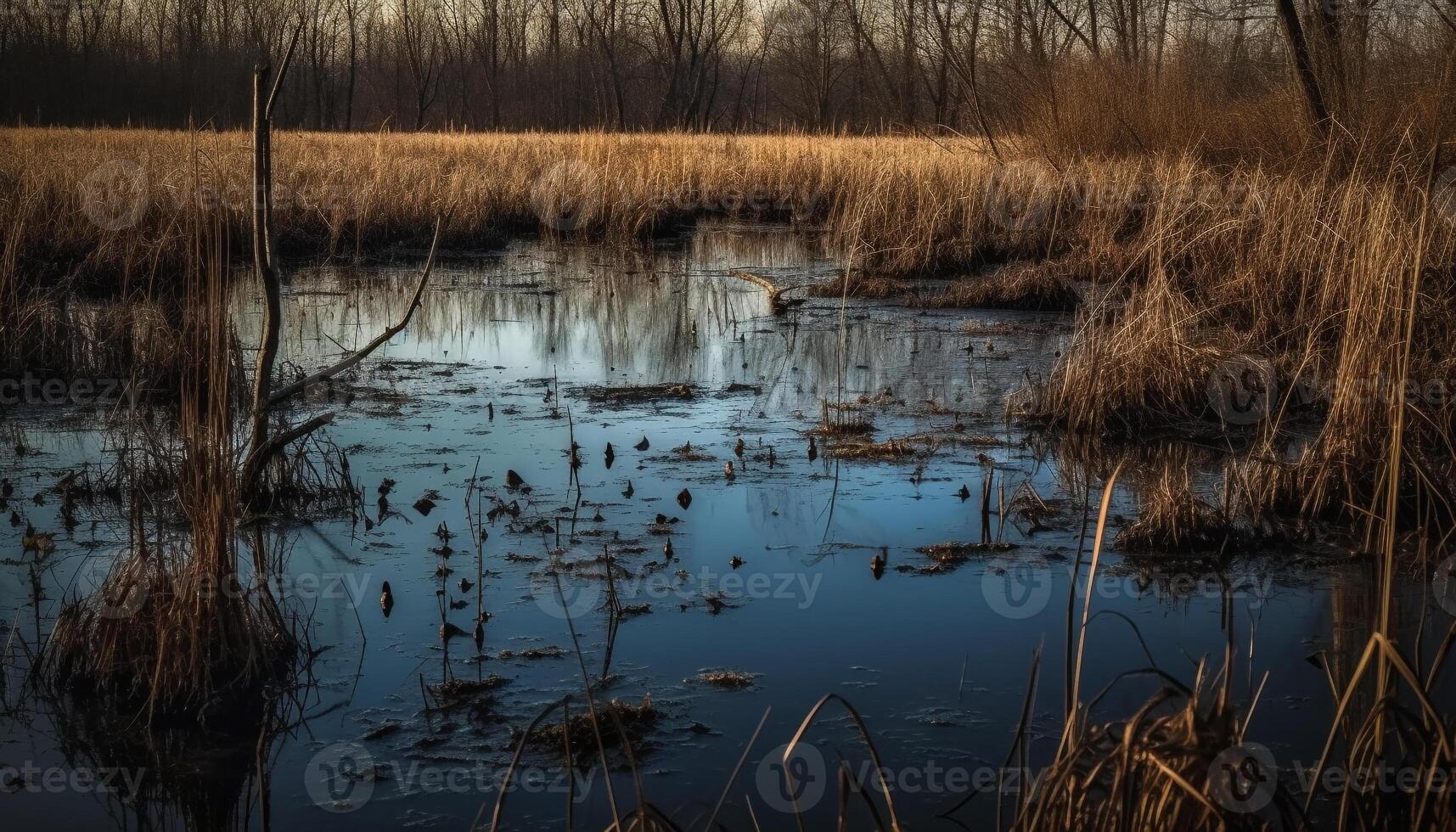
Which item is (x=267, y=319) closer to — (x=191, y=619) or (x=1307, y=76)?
(x=191, y=619)

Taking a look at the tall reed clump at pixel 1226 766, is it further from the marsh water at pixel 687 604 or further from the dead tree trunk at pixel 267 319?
the dead tree trunk at pixel 267 319

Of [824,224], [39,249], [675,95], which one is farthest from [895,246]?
[675,95]

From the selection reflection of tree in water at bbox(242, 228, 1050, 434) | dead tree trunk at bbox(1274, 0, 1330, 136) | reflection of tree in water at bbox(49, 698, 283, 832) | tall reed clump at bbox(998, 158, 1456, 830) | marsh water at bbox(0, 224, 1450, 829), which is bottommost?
reflection of tree in water at bbox(49, 698, 283, 832)

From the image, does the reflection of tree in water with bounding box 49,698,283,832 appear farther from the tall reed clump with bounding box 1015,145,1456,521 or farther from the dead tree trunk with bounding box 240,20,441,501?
the tall reed clump with bounding box 1015,145,1456,521

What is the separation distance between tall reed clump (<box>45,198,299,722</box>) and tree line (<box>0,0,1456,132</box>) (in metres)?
7.51

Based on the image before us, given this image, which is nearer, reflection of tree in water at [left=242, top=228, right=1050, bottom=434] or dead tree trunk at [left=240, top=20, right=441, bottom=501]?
dead tree trunk at [left=240, top=20, right=441, bottom=501]

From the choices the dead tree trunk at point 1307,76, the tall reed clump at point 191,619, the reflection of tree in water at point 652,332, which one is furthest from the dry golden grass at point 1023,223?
the reflection of tree in water at point 652,332

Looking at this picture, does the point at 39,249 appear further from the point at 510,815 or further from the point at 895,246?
the point at 510,815

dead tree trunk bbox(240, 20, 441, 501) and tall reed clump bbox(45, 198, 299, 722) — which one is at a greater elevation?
dead tree trunk bbox(240, 20, 441, 501)

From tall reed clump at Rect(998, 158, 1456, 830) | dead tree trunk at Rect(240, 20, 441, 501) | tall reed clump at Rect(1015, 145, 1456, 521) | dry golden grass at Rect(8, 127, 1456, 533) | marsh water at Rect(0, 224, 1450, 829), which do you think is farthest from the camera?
dry golden grass at Rect(8, 127, 1456, 533)

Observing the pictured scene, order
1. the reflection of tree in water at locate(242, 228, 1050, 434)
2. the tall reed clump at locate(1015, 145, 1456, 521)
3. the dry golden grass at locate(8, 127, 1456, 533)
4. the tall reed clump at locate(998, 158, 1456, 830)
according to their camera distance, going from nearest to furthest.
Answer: the tall reed clump at locate(998, 158, 1456, 830) → the tall reed clump at locate(1015, 145, 1456, 521) → the dry golden grass at locate(8, 127, 1456, 533) → the reflection of tree in water at locate(242, 228, 1050, 434)

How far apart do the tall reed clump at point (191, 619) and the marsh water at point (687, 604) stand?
0.45 ft

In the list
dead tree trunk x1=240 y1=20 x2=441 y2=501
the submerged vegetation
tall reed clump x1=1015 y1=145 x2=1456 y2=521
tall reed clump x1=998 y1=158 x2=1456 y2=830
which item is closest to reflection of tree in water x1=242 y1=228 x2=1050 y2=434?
the submerged vegetation

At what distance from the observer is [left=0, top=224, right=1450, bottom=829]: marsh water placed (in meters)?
2.49
